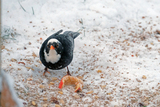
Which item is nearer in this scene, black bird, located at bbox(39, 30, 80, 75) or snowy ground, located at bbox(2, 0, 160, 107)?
snowy ground, located at bbox(2, 0, 160, 107)

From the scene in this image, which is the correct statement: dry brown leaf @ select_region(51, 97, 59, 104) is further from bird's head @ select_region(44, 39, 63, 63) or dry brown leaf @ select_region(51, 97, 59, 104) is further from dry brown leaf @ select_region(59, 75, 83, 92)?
bird's head @ select_region(44, 39, 63, 63)

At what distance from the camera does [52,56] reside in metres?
2.93

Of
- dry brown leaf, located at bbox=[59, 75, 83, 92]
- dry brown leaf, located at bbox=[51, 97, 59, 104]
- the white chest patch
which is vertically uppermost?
the white chest patch

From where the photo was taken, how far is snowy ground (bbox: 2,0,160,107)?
271 centimetres

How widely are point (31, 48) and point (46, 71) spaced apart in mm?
674

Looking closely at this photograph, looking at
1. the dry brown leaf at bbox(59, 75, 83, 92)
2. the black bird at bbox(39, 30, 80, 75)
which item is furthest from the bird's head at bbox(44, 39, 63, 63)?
the dry brown leaf at bbox(59, 75, 83, 92)

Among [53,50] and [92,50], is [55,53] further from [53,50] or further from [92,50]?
[92,50]

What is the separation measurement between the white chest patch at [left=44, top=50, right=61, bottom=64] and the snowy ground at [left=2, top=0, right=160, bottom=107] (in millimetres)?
328

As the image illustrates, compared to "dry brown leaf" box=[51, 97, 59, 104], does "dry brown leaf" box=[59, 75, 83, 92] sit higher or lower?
higher

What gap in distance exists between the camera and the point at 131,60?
373 centimetres

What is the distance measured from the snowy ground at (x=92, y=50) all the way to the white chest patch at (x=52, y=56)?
0.33 metres

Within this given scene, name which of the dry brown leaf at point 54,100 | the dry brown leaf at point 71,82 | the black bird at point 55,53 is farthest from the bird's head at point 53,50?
the dry brown leaf at point 54,100

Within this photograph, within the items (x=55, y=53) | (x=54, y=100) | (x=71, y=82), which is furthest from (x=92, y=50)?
(x=54, y=100)

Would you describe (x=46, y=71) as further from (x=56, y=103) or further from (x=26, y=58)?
(x=56, y=103)
